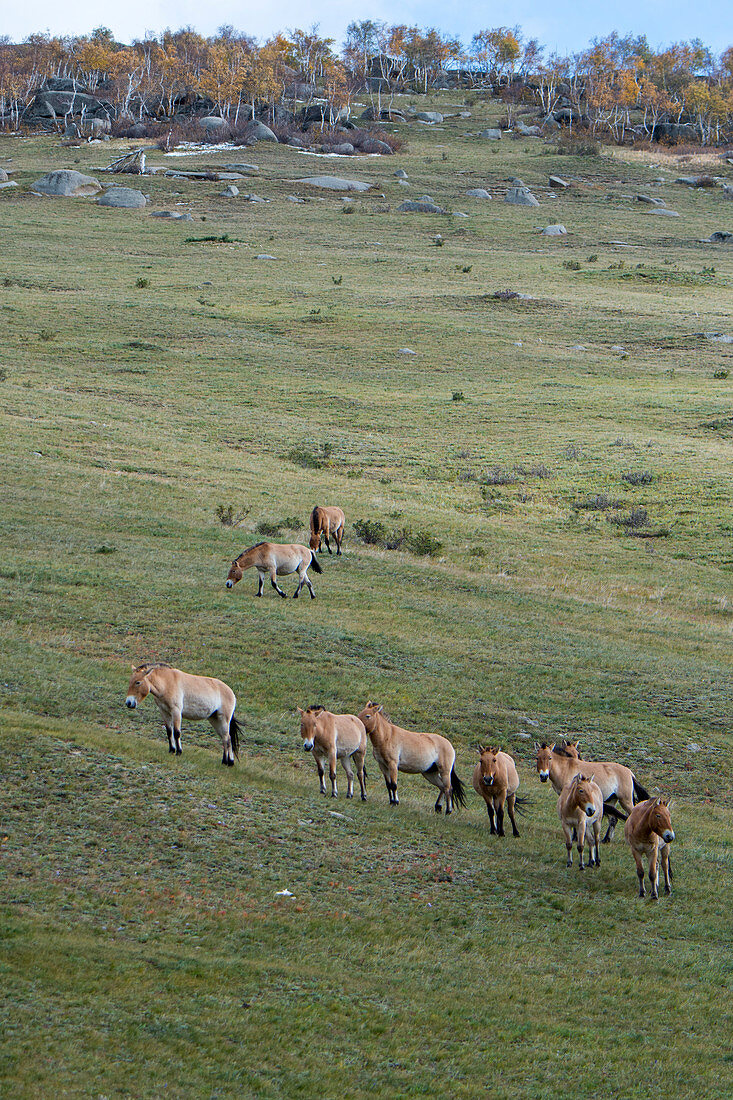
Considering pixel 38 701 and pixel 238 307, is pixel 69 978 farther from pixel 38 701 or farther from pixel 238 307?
pixel 238 307

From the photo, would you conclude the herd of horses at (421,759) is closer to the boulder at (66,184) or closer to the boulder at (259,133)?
the boulder at (66,184)

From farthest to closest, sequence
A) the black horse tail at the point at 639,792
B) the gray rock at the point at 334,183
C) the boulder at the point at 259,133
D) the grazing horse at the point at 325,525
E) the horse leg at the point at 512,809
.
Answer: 1. the boulder at the point at 259,133
2. the gray rock at the point at 334,183
3. the grazing horse at the point at 325,525
4. the black horse tail at the point at 639,792
5. the horse leg at the point at 512,809

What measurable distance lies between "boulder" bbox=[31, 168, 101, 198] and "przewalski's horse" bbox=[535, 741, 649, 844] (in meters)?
87.6

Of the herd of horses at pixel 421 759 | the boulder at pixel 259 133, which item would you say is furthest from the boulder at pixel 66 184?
the herd of horses at pixel 421 759

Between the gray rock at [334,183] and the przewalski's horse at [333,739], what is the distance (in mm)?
91880

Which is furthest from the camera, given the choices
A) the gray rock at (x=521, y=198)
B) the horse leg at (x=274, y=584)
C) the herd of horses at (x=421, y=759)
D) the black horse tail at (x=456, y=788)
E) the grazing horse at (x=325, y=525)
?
the gray rock at (x=521, y=198)

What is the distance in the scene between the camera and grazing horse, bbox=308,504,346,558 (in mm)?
24781

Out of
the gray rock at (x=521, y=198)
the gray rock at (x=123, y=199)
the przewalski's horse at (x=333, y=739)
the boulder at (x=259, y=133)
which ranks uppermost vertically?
the boulder at (x=259, y=133)

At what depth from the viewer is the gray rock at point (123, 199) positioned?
8650cm

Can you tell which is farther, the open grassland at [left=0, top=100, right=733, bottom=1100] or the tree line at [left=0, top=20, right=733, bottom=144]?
the tree line at [left=0, top=20, right=733, bottom=144]

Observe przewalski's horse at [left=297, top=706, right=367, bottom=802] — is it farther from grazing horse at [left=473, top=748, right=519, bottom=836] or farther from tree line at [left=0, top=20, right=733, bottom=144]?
tree line at [left=0, top=20, right=733, bottom=144]

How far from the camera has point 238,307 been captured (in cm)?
6091

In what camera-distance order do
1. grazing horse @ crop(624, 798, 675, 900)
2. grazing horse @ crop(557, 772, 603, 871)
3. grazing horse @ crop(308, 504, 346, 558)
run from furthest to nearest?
grazing horse @ crop(308, 504, 346, 558), grazing horse @ crop(557, 772, 603, 871), grazing horse @ crop(624, 798, 675, 900)

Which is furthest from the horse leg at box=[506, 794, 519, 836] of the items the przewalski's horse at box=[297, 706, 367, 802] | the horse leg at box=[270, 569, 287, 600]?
the horse leg at box=[270, 569, 287, 600]
